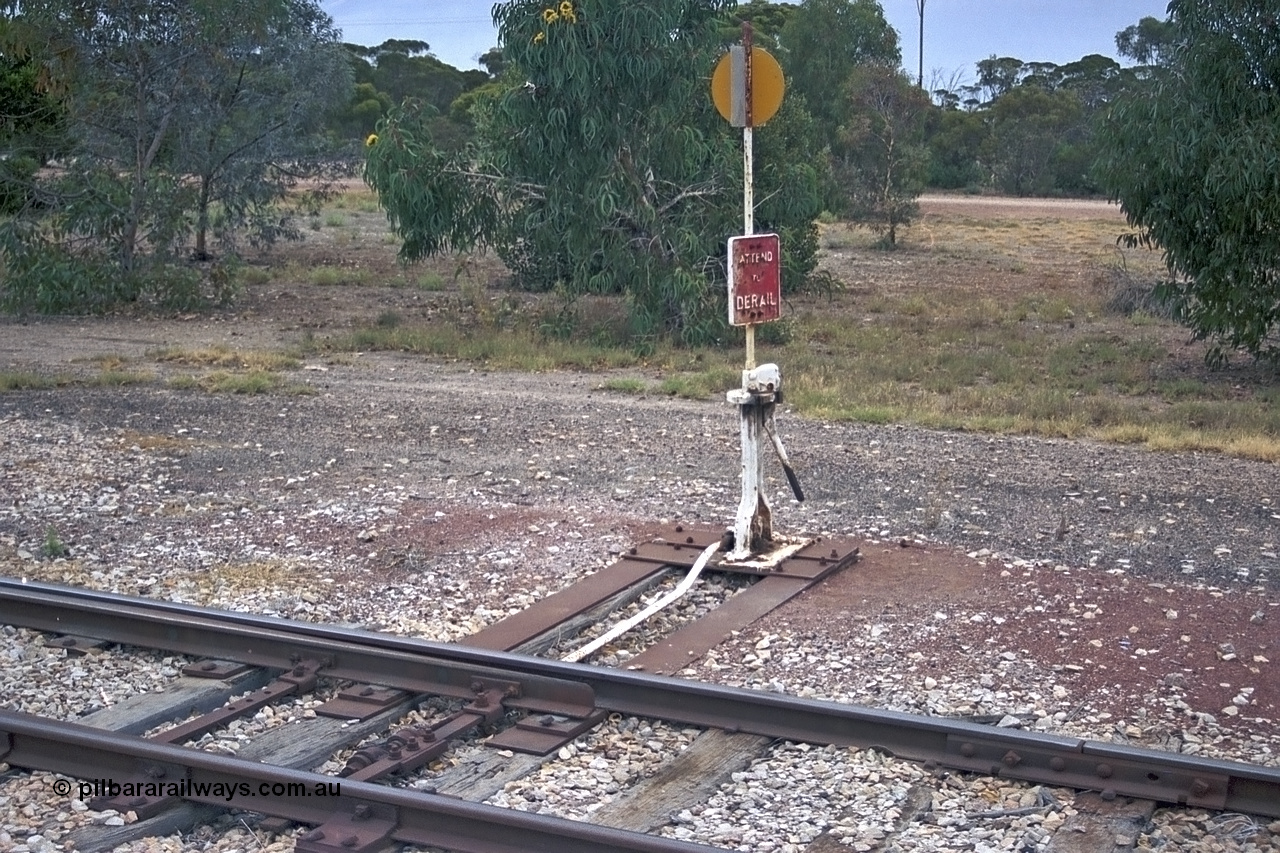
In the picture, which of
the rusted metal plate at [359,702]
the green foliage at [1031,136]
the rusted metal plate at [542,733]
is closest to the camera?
the rusted metal plate at [542,733]

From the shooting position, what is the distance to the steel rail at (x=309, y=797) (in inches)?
182

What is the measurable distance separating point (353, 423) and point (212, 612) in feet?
18.3

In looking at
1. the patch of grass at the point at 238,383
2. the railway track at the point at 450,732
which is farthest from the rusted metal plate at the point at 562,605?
the patch of grass at the point at 238,383

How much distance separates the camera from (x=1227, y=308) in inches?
583

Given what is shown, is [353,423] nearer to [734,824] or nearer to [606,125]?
[606,125]

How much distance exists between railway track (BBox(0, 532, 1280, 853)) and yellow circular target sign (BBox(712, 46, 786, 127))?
259 centimetres

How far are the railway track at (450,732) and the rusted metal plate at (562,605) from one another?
0.05 feet

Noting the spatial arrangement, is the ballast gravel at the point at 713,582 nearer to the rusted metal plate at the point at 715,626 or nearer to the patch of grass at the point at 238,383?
the rusted metal plate at the point at 715,626

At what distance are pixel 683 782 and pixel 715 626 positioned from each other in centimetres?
178

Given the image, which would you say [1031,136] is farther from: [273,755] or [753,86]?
[273,755]

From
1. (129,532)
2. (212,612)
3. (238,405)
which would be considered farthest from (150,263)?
(212,612)

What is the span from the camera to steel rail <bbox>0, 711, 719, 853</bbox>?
463 centimetres

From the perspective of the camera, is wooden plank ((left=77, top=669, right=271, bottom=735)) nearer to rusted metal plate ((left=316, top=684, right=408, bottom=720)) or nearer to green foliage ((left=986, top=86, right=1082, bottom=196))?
rusted metal plate ((left=316, top=684, right=408, bottom=720))

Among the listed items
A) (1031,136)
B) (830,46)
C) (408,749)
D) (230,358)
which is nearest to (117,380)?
(230,358)
